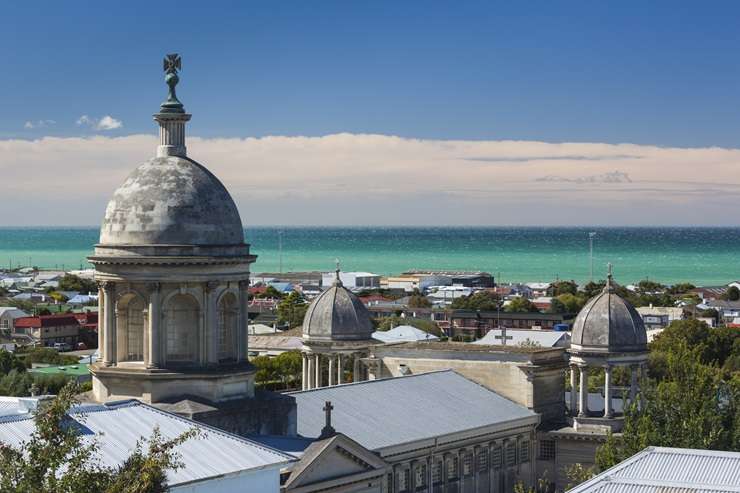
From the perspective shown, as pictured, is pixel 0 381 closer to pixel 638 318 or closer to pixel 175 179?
pixel 638 318

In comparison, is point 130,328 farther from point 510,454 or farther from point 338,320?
point 338,320

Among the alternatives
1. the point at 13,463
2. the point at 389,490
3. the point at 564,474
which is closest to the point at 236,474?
the point at 13,463

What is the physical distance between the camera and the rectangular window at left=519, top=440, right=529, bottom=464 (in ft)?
189

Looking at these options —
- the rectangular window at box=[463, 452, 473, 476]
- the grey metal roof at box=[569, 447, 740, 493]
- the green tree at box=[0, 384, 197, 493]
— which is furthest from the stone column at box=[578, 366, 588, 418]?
the green tree at box=[0, 384, 197, 493]

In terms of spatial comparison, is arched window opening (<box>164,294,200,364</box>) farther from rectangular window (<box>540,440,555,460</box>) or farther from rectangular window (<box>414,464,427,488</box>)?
rectangular window (<box>540,440,555,460</box>)

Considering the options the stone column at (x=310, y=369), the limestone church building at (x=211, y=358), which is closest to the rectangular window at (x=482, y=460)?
the limestone church building at (x=211, y=358)

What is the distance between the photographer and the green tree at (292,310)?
14888cm

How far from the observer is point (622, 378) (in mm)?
86938

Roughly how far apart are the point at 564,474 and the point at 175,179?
23.9 meters

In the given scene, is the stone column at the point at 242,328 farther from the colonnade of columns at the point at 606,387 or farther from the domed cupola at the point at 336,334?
the colonnade of columns at the point at 606,387

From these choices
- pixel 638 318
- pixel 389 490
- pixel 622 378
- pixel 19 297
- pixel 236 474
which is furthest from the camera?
pixel 19 297

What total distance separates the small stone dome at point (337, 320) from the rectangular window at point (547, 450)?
904 cm

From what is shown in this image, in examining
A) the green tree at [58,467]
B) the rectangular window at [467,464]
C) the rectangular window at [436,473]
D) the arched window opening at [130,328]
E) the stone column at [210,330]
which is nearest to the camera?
the green tree at [58,467]

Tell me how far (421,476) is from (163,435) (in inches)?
716
